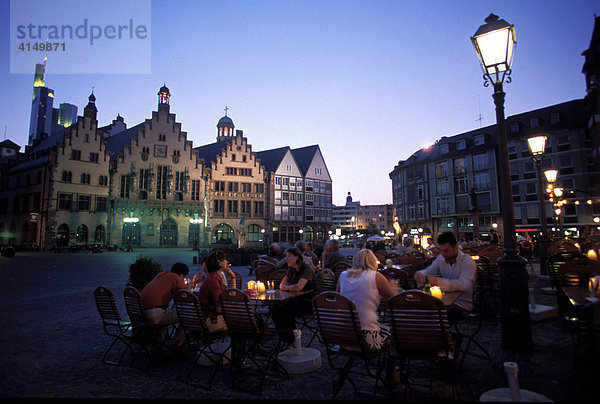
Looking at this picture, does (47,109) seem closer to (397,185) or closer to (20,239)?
(20,239)

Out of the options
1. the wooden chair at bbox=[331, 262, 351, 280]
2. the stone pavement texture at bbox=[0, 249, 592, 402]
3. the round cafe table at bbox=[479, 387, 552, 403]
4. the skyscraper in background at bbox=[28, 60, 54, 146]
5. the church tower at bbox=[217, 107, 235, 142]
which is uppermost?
the skyscraper in background at bbox=[28, 60, 54, 146]

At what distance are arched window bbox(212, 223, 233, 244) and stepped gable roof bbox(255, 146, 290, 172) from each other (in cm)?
1259

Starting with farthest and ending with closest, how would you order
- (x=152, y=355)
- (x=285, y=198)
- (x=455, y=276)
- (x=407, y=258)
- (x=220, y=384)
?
(x=285, y=198)
(x=407, y=258)
(x=152, y=355)
(x=455, y=276)
(x=220, y=384)

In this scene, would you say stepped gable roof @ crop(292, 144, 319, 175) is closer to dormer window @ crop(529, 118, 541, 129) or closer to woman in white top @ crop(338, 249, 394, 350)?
dormer window @ crop(529, 118, 541, 129)

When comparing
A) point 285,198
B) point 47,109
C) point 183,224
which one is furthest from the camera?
point 47,109

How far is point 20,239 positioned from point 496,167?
214ft

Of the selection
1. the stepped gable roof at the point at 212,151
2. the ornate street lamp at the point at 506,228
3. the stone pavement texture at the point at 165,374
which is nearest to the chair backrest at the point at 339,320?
the stone pavement texture at the point at 165,374

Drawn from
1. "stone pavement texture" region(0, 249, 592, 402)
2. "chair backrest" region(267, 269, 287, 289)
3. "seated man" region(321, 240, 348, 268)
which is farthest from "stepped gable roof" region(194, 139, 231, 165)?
"stone pavement texture" region(0, 249, 592, 402)

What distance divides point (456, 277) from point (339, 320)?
6.86 feet

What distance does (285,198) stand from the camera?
5850cm

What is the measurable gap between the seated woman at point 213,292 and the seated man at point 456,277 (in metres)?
2.97

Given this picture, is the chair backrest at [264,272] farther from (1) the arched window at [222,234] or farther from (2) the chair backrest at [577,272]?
(1) the arched window at [222,234]

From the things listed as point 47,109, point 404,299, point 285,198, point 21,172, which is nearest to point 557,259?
point 404,299

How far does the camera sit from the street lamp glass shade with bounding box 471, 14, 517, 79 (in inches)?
205
